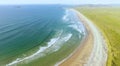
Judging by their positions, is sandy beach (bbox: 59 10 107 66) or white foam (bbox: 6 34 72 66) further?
white foam (bbox: 6 34 72 66)

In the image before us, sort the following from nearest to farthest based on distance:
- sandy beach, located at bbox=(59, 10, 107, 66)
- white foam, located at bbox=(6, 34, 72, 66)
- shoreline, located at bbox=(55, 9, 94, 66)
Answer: shoreline, located at bbox=(55, 9, 94, 66), sandy beach, located at bbox=(59, 10, 107, 66), white foam, located at bbox=(6, 34, 72, 66)

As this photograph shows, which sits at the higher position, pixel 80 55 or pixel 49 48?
pixel 49 48

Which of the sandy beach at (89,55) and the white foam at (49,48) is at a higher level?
the white foam at (49,48)

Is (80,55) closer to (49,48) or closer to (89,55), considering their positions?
(89,55)

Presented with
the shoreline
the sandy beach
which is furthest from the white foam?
the sandy beach

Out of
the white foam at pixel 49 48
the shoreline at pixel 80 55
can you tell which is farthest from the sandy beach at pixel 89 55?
the white foam at pixel 49 48

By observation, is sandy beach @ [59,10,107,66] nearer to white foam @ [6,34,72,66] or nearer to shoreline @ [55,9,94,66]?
shoreline @ [55,9,94,66]

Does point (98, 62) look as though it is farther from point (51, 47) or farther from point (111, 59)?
point (51, 47)

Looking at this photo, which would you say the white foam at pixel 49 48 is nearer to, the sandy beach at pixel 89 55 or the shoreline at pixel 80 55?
the shoreline at pixel 80 55

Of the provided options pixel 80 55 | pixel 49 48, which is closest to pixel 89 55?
pixel 80 55

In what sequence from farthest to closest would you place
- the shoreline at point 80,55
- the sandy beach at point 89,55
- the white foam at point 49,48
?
the white foam at point 49,48, the sandy beach at point 89,55, the shoreline at point 80,55

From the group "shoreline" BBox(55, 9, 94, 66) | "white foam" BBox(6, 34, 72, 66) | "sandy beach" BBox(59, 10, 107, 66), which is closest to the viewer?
"shoreline" BBox(55, 9, 94, 66)
